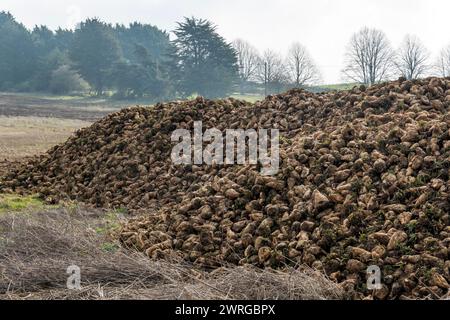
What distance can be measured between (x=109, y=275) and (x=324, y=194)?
2362 millimetres

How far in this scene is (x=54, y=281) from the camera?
16.1 ft

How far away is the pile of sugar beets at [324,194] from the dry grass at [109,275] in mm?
358

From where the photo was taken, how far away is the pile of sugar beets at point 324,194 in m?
4.70

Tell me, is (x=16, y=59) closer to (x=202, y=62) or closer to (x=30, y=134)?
(x=202, y=62)

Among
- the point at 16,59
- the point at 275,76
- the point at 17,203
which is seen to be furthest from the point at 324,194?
the point at 16,59

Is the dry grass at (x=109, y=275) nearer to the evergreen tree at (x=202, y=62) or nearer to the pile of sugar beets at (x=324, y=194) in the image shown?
the pile of sugar beets at (x=324, y=194)

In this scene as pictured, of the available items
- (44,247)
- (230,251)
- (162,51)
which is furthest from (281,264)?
(162,51)

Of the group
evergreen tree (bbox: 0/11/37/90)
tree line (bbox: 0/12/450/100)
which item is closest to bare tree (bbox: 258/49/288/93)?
tree line (bbox: 0/12/450/100)

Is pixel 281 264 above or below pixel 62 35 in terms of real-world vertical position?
below

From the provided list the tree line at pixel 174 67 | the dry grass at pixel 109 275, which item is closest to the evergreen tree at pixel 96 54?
the tree line at pixel 174 67

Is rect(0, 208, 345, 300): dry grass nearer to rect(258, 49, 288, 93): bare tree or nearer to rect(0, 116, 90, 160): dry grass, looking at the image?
rect(0, 116, 90, 160): dry grass

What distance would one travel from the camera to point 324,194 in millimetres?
5785
